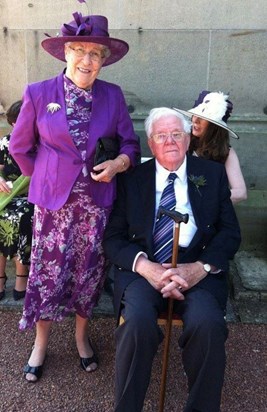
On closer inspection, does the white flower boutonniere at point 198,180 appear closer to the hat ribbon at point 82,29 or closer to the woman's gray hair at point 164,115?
the woman's gray hair at point 164,115

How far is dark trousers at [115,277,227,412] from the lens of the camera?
2.26m

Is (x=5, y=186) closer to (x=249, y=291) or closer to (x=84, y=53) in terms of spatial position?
(x=84, y=53)

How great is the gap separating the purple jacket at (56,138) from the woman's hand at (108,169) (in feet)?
0.27

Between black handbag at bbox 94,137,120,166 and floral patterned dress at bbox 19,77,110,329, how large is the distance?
8 cm

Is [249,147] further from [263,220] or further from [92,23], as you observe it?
[92,23]

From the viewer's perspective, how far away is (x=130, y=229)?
271 centimetres

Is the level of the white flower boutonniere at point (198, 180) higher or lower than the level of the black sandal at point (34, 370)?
higher

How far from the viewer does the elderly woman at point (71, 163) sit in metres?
2.49

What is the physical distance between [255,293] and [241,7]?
99.6 inches

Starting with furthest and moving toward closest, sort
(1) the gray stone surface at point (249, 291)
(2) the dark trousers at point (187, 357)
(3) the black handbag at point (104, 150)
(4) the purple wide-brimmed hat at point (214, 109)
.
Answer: (1) the gray stone surface at point (249, 291) → (4) the purple wide-brimmed hat at point (214, 109) → (3) the black handbag at point (104, 150) → (2) the dark trousers at point (187, 357)

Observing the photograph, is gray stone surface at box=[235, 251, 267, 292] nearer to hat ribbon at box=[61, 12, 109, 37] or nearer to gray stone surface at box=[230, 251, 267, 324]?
gray stone surface at box=[230, 251, 267, 324]

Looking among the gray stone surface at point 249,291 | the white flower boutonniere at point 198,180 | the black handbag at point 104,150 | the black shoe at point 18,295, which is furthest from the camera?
the black shoe at point 18,295

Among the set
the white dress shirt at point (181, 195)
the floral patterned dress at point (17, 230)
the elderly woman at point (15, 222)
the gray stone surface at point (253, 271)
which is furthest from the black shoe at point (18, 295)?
the gray stone surface at point (253, 271)

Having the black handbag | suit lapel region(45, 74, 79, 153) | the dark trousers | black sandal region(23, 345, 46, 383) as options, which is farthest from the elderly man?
black sandal region(23, 345, 46, 383)
